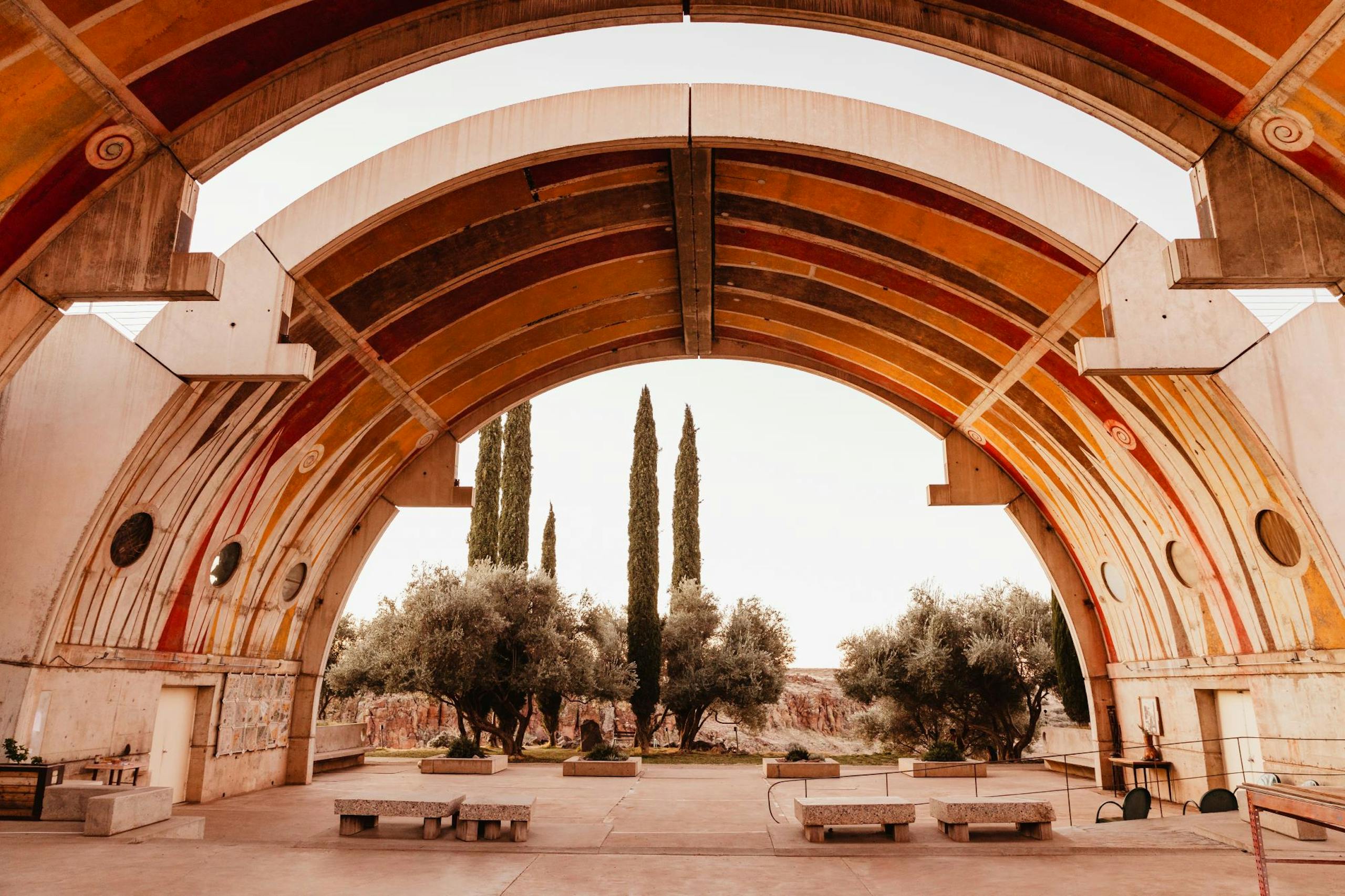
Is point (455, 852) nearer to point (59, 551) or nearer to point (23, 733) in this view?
point (23, 733)

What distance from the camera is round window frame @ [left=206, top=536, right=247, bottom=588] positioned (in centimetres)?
1427

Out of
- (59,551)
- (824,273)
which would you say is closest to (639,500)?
(824,273)

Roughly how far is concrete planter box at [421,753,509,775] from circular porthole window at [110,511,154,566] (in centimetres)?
1010

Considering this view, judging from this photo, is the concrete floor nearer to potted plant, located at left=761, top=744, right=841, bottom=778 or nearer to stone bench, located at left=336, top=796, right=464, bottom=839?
stone bench, located at left=336, top=796, right=464, bottom=839

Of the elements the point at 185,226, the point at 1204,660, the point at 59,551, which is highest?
the point at 185,226

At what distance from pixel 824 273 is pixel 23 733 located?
12.8 meters

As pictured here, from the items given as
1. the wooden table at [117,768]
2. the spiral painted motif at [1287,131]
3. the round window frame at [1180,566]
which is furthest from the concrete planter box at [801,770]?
the spiral painted motif at [1287,131]

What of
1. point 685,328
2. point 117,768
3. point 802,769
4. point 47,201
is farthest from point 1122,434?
point 117,768

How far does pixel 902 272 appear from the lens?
13.9 metres

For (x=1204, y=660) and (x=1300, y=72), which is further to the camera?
(x=1204, y=660)

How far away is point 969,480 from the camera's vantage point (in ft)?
61.5

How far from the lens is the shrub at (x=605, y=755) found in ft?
67.7

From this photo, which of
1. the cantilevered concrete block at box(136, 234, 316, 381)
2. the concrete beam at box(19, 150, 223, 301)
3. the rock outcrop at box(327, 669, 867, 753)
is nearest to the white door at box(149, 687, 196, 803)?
the cantilevered concrete block at box(136, 234, 316, 381)

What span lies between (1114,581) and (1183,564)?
8.45 feet
